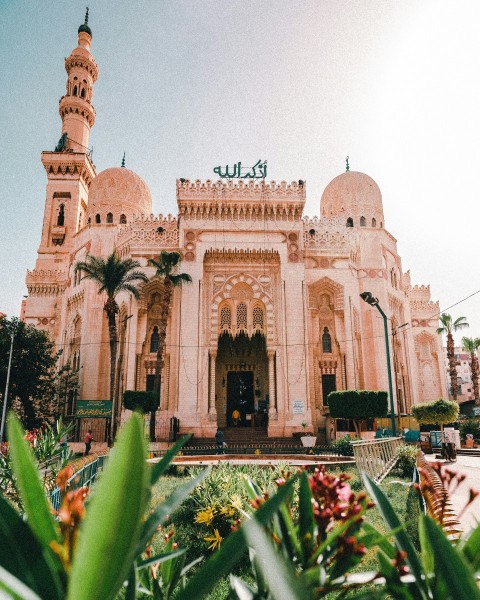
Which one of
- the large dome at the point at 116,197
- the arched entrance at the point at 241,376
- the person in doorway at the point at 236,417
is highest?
the large dome at the point at 116,197

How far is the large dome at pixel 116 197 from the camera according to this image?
31.2m

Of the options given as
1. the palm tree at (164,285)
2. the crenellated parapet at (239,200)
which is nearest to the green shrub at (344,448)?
the palm tree at (164,285)

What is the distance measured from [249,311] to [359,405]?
8.18 metres

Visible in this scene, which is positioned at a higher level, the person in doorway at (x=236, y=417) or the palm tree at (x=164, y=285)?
the palm tree at (x=164, y=285)

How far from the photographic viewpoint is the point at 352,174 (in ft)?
106

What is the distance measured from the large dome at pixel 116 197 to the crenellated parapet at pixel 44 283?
5.58 metres

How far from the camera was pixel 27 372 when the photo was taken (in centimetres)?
2556

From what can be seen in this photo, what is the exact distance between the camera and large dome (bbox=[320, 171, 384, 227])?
102 ft

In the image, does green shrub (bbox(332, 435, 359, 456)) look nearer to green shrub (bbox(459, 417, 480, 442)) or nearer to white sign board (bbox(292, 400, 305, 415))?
white sign board (bbox(292, 400, 305, 415))

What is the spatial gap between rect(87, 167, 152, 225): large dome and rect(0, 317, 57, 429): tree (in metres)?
8.58

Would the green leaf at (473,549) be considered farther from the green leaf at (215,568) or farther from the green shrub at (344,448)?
the green shrub at (344,448)

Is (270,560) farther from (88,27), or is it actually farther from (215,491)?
(88,27)

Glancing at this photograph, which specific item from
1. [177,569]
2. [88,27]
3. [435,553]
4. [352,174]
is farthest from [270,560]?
[88,27]

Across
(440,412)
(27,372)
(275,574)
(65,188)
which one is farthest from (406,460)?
(65,188)
